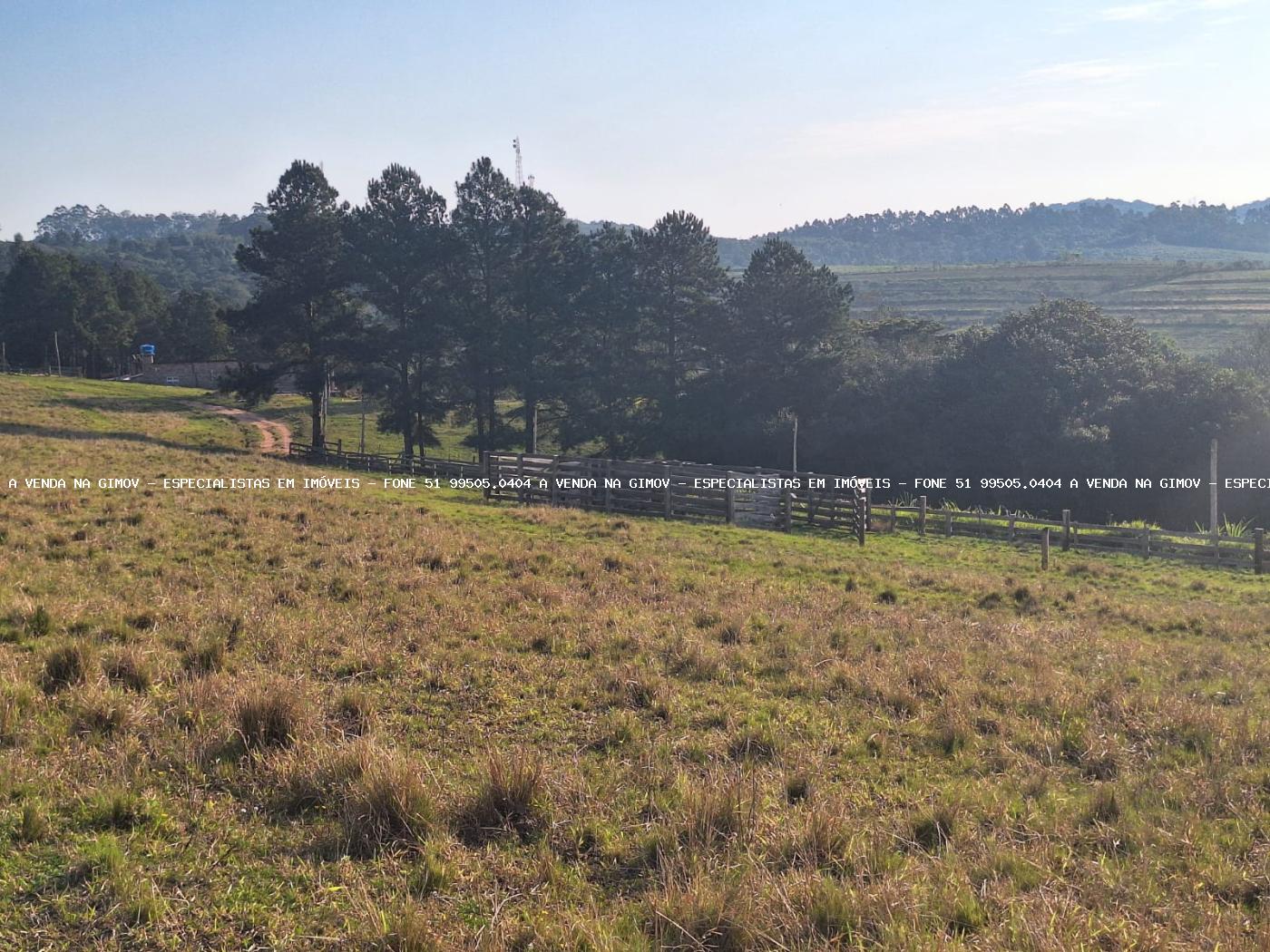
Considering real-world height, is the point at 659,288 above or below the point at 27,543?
above

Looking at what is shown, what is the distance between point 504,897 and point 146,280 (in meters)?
111

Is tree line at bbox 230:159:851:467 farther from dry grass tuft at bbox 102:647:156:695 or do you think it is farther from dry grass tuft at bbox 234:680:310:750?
dry grass tuft at bbox 234:680:310:750

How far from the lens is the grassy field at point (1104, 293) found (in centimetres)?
12019

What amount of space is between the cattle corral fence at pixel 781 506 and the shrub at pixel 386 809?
2224 cm

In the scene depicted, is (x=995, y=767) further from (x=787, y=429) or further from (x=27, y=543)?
(x=787, y=429)

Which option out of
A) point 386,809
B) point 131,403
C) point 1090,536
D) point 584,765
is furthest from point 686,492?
point 131,403

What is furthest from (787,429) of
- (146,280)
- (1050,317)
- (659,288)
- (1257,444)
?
(146,280)

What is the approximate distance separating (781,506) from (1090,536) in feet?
A: 30.6

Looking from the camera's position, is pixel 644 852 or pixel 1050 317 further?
pixel 1050 317

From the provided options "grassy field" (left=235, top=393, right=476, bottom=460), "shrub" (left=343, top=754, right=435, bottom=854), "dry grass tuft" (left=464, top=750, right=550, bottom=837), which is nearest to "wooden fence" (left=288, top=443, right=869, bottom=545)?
"dry grass tuft" (left=464, top=750, right=550, bottom=837)

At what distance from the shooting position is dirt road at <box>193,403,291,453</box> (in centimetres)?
5730

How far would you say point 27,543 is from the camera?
1245cm

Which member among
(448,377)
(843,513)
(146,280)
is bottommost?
(843,513)

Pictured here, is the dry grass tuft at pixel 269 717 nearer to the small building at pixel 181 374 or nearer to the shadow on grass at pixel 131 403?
the shadow on grass at pixel 131 403
